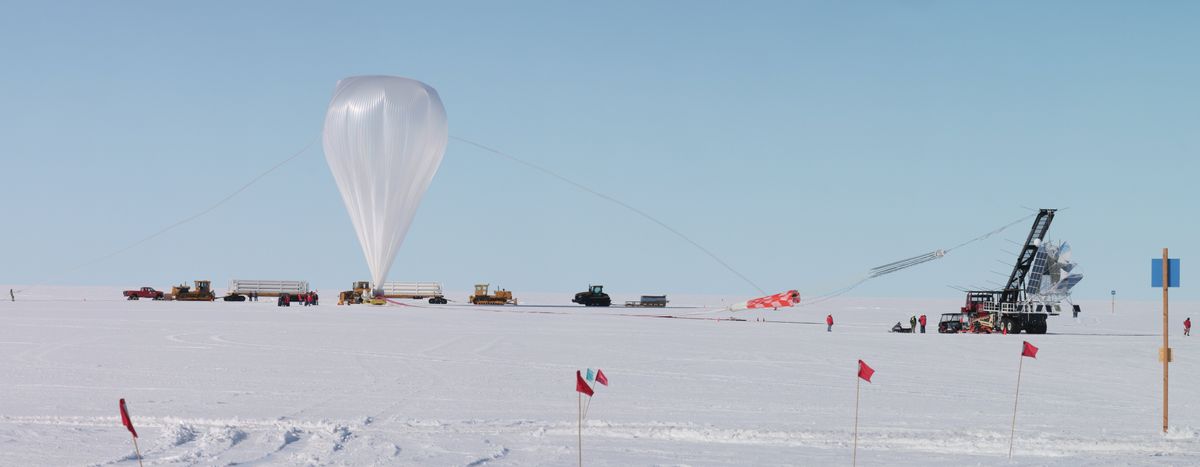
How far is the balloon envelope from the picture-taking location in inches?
2474

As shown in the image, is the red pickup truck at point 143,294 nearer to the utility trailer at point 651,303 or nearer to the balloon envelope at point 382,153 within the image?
the balloon envelope at point 382,153

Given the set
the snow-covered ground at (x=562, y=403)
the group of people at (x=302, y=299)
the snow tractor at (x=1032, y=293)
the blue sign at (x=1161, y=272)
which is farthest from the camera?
the group of people at (x=302, y=299)

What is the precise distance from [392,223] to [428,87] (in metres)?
8.81

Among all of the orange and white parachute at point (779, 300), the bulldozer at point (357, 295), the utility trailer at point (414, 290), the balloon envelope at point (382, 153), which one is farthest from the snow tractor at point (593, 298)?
the orange and white parachute at point (779, 300)

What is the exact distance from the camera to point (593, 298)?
8469 cm

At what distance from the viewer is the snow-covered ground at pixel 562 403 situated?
12.9m

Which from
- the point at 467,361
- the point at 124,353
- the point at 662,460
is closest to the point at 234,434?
the point at 662,460

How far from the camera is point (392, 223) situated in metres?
64.1

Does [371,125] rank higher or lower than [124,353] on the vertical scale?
higher

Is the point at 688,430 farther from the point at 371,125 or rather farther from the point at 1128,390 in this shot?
the point at 371,125

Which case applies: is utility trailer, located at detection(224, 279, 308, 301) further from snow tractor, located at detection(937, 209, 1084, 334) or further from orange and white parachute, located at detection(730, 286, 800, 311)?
orange and white parachute, located at detection(730, 286, 800, 311)

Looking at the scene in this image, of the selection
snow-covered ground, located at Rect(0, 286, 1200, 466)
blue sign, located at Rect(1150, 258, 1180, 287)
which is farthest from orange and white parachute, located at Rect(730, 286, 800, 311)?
blue sign, located at Rect(1150, 258, 1180, 287)

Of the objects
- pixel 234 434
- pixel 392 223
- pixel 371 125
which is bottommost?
Result: pixel 234 434

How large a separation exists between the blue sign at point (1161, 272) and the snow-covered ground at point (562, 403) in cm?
213
